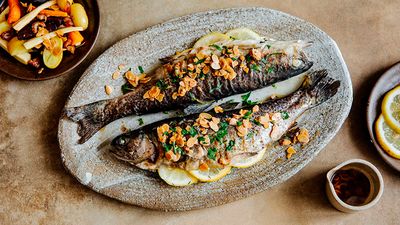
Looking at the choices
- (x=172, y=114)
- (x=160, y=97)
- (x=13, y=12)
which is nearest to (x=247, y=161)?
(x=172, y=114)

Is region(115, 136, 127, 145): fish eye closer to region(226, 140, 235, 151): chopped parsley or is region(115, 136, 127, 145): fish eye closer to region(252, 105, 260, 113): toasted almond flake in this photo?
region(226, 140, 235, 151): chopped parsley

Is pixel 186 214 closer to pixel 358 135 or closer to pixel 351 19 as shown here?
pixel 358 135

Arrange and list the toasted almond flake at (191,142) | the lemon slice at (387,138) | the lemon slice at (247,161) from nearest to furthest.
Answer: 1. the toasted almond flake at (191,142)
2. the lemon slice at (247,161)
3. the lemon slice at (387,138)

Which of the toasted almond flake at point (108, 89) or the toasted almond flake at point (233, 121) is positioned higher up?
the toasted almond flake at point (233, 121)

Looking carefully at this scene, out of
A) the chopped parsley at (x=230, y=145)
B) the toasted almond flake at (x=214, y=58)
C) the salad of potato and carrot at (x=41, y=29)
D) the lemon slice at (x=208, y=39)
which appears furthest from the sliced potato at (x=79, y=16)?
the chopped parsley at (x=230, y=145)

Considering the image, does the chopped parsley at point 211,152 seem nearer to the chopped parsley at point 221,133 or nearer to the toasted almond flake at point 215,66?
the chopped parsley at point 221,133

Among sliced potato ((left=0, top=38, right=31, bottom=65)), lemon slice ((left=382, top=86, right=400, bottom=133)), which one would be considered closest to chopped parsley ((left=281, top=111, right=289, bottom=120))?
lemon slice ((left=382, top=86, right=400, bottom=133))

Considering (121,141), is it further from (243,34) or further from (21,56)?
(243,34)
